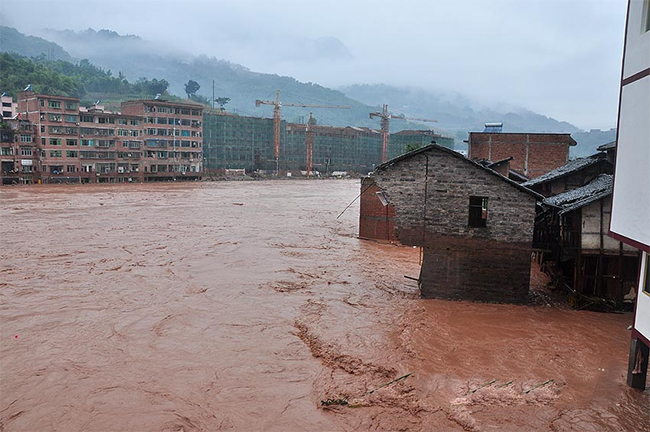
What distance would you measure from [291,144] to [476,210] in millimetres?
90216

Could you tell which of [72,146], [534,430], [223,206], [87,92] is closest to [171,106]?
[72,146]

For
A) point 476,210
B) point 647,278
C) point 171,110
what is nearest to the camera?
point 647,278

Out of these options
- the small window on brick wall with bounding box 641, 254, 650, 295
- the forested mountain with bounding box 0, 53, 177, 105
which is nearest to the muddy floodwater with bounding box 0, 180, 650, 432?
the small window on brick wall with bounding box 641, 254, 650, 295

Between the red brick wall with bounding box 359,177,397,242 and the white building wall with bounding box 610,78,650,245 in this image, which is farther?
the red brick wall with bounding box 359,177,397,242

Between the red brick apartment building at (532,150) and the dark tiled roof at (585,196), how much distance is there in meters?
16.5

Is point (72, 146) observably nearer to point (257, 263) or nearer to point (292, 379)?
point (257, 263)

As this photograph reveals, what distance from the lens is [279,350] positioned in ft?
40.6

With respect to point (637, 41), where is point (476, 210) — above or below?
below

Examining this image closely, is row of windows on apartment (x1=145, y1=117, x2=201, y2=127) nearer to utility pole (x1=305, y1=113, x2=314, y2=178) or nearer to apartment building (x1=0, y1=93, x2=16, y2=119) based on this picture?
apartment building (x1=0, y1=93, x2=16, y2=119)

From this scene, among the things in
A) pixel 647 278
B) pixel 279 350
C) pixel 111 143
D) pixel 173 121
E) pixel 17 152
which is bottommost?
pixel 279 350

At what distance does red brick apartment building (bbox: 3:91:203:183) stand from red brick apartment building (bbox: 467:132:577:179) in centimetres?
5075

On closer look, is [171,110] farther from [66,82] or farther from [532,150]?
[532,150]

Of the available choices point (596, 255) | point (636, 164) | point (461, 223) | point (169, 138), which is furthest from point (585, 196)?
point (169, 138)

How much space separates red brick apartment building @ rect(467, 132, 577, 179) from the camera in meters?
34.6
